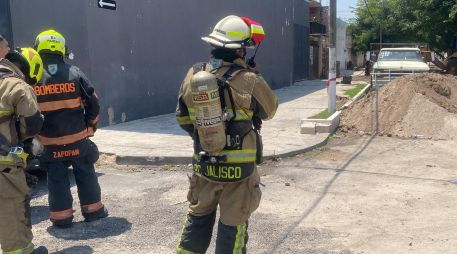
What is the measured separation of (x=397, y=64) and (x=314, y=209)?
44.8 feet

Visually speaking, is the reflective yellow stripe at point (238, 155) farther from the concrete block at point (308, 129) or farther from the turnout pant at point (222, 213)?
the concrete block at point (308, 129)

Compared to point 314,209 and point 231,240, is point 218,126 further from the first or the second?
point 314,209

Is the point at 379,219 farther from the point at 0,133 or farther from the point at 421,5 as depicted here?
the point at 421,5

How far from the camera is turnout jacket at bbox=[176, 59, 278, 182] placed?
3303mm

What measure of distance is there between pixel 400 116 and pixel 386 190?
473cm

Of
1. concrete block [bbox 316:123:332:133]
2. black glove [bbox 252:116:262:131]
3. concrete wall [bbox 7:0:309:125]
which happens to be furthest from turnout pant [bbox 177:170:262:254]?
concrete wall [bbox 7:0:309:125]

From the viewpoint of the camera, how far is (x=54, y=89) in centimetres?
476

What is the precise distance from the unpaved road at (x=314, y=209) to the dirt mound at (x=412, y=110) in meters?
1.88

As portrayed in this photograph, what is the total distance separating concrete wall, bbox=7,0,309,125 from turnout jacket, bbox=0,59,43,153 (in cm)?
563

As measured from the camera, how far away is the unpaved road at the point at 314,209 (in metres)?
4.52

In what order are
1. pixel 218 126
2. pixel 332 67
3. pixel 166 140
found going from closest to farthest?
1. pixel 218 126
2. pixel 166 140
3. pixel 332 67

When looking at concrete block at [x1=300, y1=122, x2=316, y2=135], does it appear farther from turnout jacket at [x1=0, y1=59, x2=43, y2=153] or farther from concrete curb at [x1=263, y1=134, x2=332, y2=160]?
turnout jacket at [x1=0, y1=59, x2=43, y2=153]

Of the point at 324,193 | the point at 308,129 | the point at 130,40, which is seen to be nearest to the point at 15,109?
the point at 324,193

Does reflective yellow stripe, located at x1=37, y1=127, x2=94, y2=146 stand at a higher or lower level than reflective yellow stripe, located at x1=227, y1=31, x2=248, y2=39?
lower
